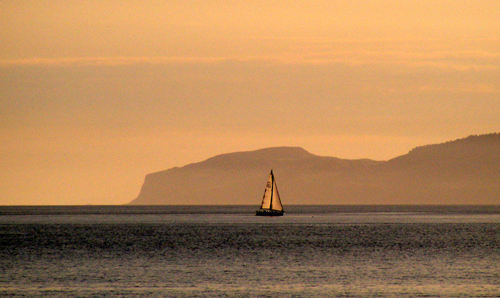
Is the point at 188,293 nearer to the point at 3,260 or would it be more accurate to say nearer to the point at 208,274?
the point at 208,274

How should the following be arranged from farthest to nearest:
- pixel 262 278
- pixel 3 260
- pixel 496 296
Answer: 1. pixel 3 260
2. pixel 262 278
3. pixel 496 296

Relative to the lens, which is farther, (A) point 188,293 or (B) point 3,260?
(B) point 3,260

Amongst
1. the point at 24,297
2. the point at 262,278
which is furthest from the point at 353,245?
the point at 24,297

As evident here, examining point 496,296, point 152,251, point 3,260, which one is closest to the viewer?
point 496,296

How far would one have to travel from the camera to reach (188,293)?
61.0 m

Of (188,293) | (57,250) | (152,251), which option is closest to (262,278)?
(188,293)

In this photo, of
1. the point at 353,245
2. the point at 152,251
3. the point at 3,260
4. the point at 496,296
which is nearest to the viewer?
the point at 496,296

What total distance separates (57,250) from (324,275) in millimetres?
47512

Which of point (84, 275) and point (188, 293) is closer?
point (188, 293)

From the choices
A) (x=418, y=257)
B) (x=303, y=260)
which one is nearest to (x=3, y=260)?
(x=303, y=260)

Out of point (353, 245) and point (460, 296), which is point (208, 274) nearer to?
point (460, 296)

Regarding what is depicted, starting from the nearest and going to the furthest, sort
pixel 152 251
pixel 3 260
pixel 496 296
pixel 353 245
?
pixel 496 296 → pixel 3 260 → pixel 152 251 → pixel 353 245

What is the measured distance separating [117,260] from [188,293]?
104 feet

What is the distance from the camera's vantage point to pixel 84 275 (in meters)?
74.1
